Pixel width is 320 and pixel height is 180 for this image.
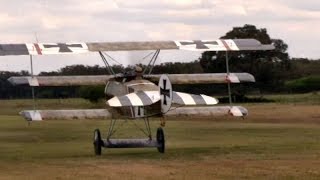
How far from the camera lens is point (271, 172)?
1330 cm

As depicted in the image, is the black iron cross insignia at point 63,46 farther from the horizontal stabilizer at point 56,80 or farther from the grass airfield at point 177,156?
the grass airfield at point 177,156

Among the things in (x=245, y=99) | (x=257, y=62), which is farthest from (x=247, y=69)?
(x=245, y=99)

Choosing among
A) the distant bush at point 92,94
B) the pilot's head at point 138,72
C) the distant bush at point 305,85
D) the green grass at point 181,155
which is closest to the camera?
the green grass at point 181,155

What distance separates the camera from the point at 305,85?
85062 millimetres

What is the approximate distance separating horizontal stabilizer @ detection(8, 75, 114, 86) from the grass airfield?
1.89m

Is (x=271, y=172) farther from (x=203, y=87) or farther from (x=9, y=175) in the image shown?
(x=203, y=87)

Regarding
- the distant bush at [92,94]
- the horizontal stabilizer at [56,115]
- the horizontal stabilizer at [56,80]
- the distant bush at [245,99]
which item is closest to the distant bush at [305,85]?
the distant bush at [245,99]

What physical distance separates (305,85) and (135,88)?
69179 millimetres

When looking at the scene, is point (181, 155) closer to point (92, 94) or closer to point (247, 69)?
point (92, 94)

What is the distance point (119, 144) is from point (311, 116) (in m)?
22.1

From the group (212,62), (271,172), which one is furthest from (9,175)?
(212,62)

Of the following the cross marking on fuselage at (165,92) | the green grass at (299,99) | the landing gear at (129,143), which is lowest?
the green grass at (299,99)

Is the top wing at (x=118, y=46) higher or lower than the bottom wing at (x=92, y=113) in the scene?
higher

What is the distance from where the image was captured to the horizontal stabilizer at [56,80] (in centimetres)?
1902
